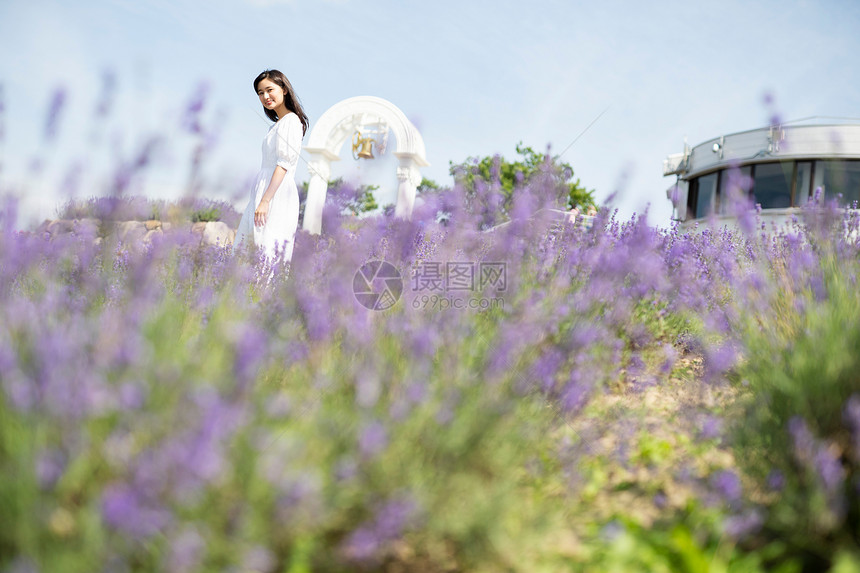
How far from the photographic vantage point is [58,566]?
2.96 ft

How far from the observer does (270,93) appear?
393cm

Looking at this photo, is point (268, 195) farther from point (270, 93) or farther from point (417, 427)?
point (417, 427)

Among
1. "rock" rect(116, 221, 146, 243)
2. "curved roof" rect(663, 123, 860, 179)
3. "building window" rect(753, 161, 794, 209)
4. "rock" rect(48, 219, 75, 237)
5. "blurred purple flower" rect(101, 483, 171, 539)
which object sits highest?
"curved roof" rect(663, 123, 860, 179)

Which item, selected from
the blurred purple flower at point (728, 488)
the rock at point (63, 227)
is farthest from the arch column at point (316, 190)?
the blurred purple flower at point (728, 488)

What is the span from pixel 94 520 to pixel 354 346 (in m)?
0.85

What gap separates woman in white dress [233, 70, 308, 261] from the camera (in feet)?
12.8

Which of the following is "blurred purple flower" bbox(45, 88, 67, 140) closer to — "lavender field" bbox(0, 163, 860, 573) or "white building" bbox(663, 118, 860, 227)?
"lavender field" bbox(0, 163, 860, 573)

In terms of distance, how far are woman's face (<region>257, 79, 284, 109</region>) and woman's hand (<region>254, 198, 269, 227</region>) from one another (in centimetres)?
79

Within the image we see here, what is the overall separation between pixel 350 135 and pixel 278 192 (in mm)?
6824

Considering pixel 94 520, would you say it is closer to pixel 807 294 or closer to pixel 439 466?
pixel 439 466

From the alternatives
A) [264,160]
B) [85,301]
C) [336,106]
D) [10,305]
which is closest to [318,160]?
[336,106]

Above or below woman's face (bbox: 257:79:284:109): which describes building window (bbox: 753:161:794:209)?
above

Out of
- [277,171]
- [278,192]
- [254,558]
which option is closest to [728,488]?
[254,558]

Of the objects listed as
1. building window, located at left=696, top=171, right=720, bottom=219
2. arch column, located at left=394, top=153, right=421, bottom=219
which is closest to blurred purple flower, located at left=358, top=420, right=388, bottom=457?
arch column, located at left=394, top=153, right=421, bottom=219
